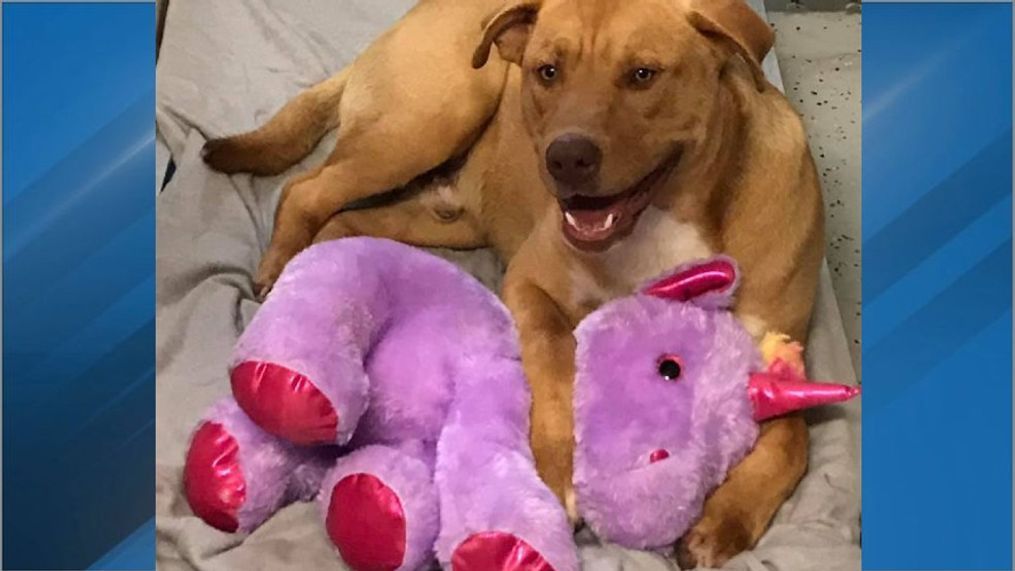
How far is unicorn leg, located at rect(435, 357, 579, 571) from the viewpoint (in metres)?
1.51

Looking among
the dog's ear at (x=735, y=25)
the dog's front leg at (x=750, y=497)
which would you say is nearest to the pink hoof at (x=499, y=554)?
the dog's front leg at (x=750, y=497)

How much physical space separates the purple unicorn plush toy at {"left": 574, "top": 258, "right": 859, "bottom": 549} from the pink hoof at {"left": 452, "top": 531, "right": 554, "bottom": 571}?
0.21 meters

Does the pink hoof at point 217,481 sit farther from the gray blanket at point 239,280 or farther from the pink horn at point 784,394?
the pink horn at point 784,394

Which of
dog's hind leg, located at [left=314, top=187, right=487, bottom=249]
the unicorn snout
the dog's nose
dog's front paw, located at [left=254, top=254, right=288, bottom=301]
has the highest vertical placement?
the dog's nose

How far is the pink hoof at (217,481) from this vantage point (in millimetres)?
1678

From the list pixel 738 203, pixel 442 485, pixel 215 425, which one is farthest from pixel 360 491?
pixel 738 203

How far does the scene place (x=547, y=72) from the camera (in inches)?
73.0

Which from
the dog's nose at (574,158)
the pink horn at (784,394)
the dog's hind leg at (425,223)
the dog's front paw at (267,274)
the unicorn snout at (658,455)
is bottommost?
the dog's hind leg at (425,223)

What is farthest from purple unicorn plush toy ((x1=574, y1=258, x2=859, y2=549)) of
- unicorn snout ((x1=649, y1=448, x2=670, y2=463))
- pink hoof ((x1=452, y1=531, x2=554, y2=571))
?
pink hoof ((x1=452, y1=531, x2=554, y2=571))

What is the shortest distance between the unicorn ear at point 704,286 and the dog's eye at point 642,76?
32cm

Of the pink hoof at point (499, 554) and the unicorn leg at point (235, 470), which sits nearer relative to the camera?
the pink hoof at point (499, 554)

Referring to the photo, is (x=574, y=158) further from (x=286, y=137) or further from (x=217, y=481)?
(x=286, y=137)

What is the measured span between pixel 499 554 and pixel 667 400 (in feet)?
1.20

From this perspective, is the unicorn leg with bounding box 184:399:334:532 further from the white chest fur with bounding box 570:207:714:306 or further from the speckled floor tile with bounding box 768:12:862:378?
the speckled floor tile with bounding box 768:12:862:378
